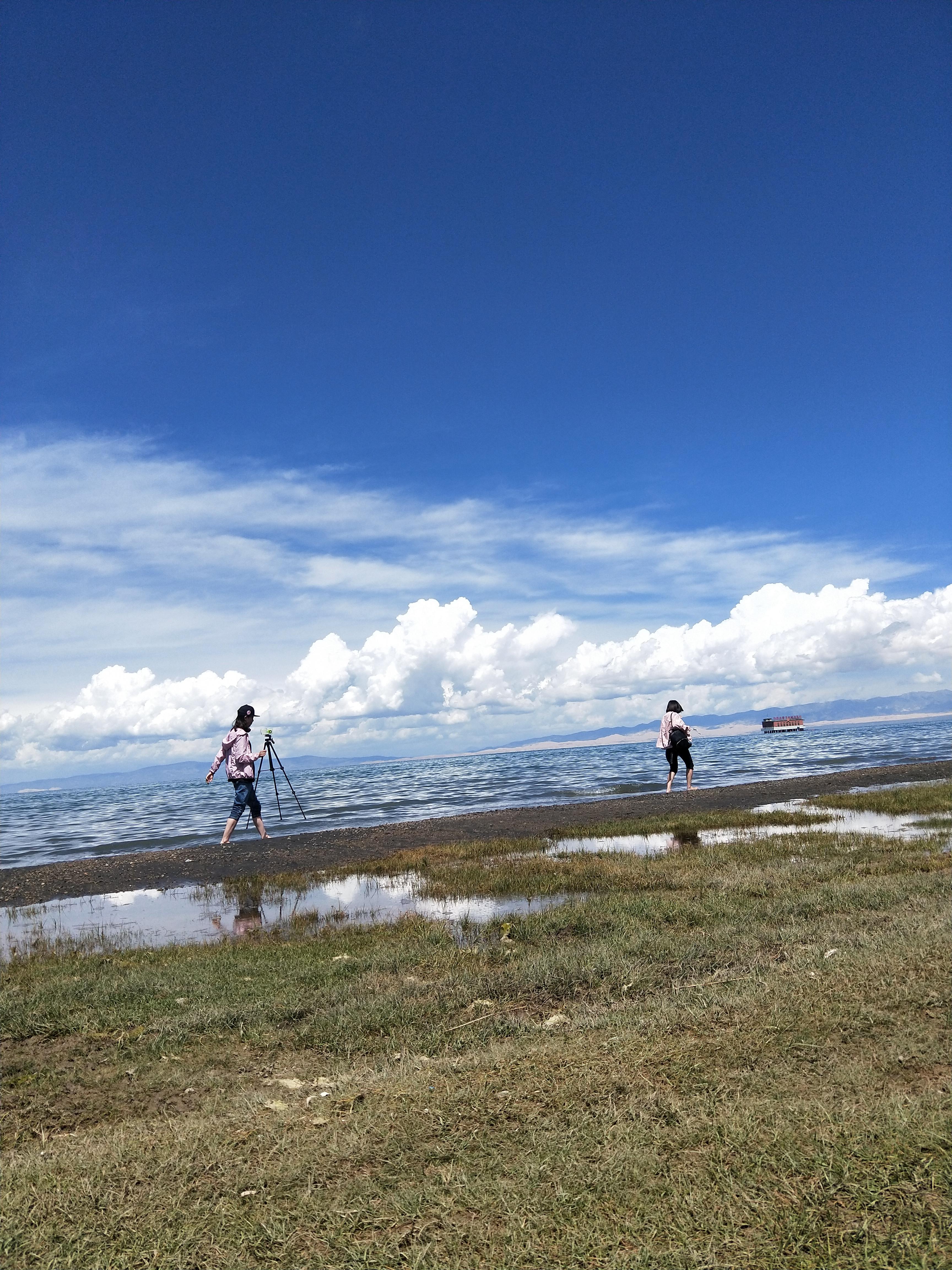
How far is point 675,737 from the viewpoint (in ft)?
97.7

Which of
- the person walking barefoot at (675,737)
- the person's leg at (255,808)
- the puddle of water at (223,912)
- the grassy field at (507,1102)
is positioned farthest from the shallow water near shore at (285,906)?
the person walking barefoot at (675,737)

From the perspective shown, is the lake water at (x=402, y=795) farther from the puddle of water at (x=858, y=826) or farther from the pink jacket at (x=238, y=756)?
the puddle of water at (x=858, y=826)

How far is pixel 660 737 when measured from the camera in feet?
96.1

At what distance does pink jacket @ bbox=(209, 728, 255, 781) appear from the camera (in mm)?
21250

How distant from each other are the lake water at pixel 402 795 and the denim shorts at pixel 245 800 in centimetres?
484

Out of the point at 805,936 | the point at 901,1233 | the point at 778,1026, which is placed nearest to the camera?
the point at 901,1233

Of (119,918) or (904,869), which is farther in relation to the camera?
(119,918)

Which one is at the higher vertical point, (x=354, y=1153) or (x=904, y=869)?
(x=354, y=1153)

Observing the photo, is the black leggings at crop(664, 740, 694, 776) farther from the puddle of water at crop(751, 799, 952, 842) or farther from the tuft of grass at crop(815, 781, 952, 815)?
the puddle of water at crop(751, 799, 952, 842)

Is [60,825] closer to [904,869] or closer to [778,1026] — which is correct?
[904,869]

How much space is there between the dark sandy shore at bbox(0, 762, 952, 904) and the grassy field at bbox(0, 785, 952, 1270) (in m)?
9.57

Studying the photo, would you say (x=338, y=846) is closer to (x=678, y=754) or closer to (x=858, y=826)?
(x=858, y=826)

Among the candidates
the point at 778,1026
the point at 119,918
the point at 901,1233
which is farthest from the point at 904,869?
the point at 119,918

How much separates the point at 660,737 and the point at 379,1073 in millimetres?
24605
